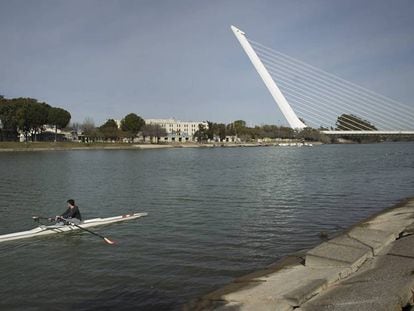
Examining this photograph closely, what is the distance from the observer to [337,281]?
7379mm

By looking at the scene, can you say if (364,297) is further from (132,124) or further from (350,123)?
(132,124)

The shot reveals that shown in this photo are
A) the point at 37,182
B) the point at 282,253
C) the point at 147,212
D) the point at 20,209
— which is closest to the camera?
the point at 282,253

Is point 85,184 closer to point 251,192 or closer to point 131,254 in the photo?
point 251,192

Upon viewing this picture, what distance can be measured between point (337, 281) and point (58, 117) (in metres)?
116

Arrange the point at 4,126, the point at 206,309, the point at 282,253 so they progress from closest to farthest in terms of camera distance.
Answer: the point at 206,309, the point at 282,253, the point at 4,126

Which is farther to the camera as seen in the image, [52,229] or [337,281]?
[52,229]

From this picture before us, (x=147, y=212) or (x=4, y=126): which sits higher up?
(x=4, y=126)

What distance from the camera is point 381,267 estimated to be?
768 centimetres

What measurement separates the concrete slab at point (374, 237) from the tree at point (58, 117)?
370 feet

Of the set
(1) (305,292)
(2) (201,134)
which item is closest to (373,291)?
(1) (305,292)

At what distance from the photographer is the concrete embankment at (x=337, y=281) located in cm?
618

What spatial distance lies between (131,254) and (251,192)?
13.9 m

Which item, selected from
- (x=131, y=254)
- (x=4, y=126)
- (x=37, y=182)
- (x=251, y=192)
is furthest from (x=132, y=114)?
(x=131, y=254)

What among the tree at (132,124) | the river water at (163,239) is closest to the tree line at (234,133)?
the tree at (132,124)
